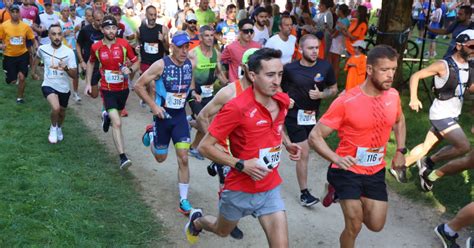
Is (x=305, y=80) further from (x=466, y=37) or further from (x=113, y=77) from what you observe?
(x=113, y=77)

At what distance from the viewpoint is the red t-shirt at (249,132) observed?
3.82 meters

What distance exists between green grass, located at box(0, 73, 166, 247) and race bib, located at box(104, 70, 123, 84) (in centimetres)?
112

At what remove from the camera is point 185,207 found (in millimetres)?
5684

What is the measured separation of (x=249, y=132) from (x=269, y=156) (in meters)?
0.27

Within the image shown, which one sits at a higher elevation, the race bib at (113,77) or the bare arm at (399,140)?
the bare arm at (399,140)

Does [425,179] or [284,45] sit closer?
[425,179]

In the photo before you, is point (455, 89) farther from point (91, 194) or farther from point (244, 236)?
point (91, 194)

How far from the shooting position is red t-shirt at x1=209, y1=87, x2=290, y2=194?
3.82 m

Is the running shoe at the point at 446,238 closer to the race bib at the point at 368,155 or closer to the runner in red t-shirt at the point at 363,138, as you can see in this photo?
the runner in red t-shirt at the point at 363,138

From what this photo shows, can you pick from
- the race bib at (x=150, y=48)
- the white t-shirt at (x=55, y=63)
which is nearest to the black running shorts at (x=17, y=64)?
the race bib at (x=150, y=48)

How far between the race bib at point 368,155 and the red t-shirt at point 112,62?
4.31m

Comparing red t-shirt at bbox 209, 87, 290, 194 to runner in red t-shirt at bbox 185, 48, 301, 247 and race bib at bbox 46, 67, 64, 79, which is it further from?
race bib at bbox 46, 67, 64, 79

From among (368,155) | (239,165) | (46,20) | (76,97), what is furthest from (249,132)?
(46,20)

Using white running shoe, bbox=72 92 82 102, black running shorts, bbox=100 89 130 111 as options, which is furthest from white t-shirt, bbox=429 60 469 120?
white running shoe, bbox=72 92 82 102
